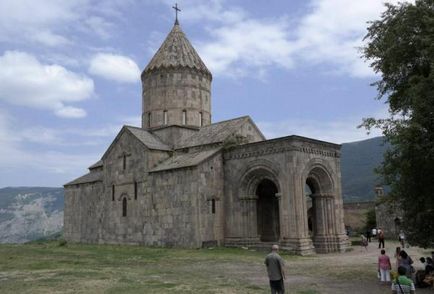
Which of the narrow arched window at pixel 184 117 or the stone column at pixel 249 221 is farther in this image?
the narrow arched window at pixel 184 117

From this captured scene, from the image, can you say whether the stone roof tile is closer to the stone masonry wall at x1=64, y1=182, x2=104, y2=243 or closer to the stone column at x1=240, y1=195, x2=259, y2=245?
the stone column at x1=240, y1=195, x2=259, y2=245

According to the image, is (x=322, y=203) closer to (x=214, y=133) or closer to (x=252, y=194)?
(x=252, y=194)

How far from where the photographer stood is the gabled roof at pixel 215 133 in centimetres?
2689

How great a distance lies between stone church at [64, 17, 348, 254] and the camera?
75.9 ft

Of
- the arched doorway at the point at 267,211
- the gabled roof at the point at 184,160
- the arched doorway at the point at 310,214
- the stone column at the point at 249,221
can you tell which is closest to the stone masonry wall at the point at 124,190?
the gabled roof at the point at 184,160

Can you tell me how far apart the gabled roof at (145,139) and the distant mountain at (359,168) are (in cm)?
8272

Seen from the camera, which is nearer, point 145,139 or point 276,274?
point 276,274

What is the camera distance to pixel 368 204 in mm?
41875

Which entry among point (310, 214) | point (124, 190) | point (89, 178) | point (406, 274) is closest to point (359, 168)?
point (310, 214)

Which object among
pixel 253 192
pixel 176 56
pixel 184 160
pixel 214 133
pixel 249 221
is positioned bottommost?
pixel 249 221

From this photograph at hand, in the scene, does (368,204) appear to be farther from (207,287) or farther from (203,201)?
(207,287)

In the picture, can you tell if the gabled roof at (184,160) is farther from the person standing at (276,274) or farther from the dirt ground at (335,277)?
the person standing at (276,274)

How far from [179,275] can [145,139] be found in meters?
15.7

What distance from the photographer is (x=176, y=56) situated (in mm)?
31453
